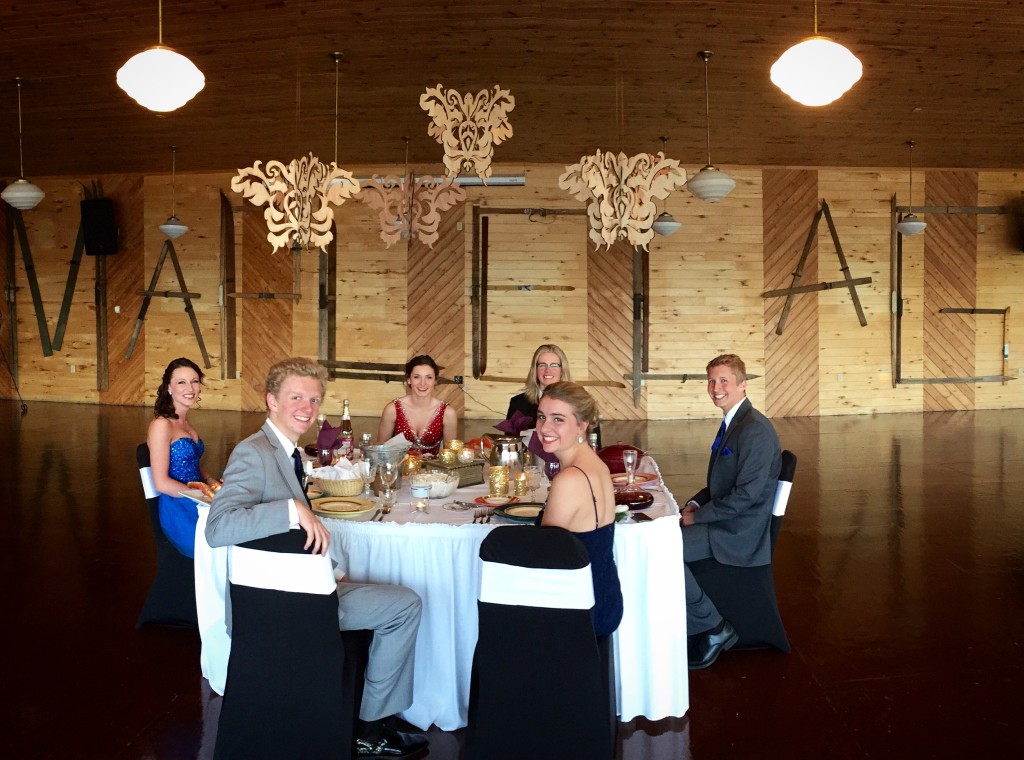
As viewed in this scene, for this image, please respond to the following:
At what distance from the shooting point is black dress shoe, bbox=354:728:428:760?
2.58 metres

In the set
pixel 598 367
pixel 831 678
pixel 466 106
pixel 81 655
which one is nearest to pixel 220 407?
pixel 598 367

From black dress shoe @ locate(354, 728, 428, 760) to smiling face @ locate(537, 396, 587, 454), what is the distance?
1.05 meters

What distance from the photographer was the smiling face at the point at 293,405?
8.21 ft

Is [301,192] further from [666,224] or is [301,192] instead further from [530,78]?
[666,224]

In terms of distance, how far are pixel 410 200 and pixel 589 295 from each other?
4.31m

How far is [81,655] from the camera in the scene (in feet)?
11.2

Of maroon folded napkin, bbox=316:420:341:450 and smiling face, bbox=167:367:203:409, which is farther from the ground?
smiling face, bbox=167:367:203:409

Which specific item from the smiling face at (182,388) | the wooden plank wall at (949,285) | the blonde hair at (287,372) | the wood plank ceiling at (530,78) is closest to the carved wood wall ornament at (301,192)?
the wood plank ceiling at (530,78)

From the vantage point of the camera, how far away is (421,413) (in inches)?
184

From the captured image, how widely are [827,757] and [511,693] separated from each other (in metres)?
1.12

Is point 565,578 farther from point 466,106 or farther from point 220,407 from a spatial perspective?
point 220,407

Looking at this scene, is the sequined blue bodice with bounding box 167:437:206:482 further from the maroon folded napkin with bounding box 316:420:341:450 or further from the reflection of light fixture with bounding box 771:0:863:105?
the reflection of light fixture with bounding box 771:0:863:105

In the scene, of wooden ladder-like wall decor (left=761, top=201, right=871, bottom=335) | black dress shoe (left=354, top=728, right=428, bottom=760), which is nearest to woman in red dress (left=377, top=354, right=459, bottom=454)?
black dress shoe (left=354, top=728, right=428, bottom=760)

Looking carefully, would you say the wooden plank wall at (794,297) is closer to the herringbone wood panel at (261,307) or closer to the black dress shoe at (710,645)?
the herringbone wood panel at (261,307)
